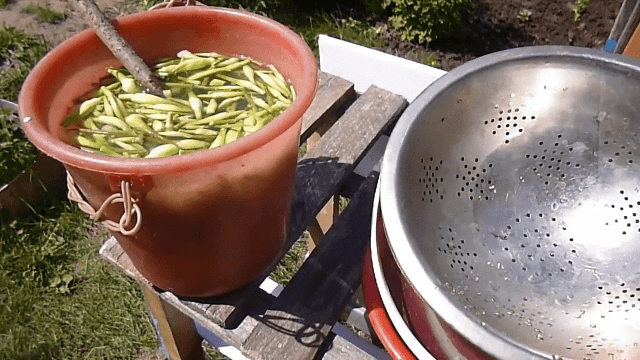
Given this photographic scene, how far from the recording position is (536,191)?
1.15 m

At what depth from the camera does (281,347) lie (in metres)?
1.00

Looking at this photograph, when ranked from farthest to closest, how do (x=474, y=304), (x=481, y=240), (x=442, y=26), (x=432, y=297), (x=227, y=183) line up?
(x=442, y=26)
(x=481, y=240)
(x=474, y=304)
(x=227, y=183)
(x=432, y=297)

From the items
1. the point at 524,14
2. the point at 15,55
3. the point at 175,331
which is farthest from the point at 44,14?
the point at 524,14

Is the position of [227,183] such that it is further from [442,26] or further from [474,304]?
[442,26]

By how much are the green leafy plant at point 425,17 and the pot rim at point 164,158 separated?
1.52 meters

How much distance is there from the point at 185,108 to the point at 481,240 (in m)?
0.60

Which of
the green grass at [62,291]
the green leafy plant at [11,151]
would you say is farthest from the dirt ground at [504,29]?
the green grass at [62,291]

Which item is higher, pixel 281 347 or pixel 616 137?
pixel 616 137

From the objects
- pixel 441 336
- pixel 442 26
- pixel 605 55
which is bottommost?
pixel 442 26

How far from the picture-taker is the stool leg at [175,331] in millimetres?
Answer: 1335

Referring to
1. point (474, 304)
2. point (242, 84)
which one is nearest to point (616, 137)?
point (474, 304)

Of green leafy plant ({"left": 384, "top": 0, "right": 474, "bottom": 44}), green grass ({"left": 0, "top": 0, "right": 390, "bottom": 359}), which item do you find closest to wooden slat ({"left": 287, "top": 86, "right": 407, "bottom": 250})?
green grass ({"left": 0, "top": 0, "right": 390, "bottom": 359})

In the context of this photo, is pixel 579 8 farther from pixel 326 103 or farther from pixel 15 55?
pixel 15 55

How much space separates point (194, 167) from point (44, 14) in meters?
2.50
